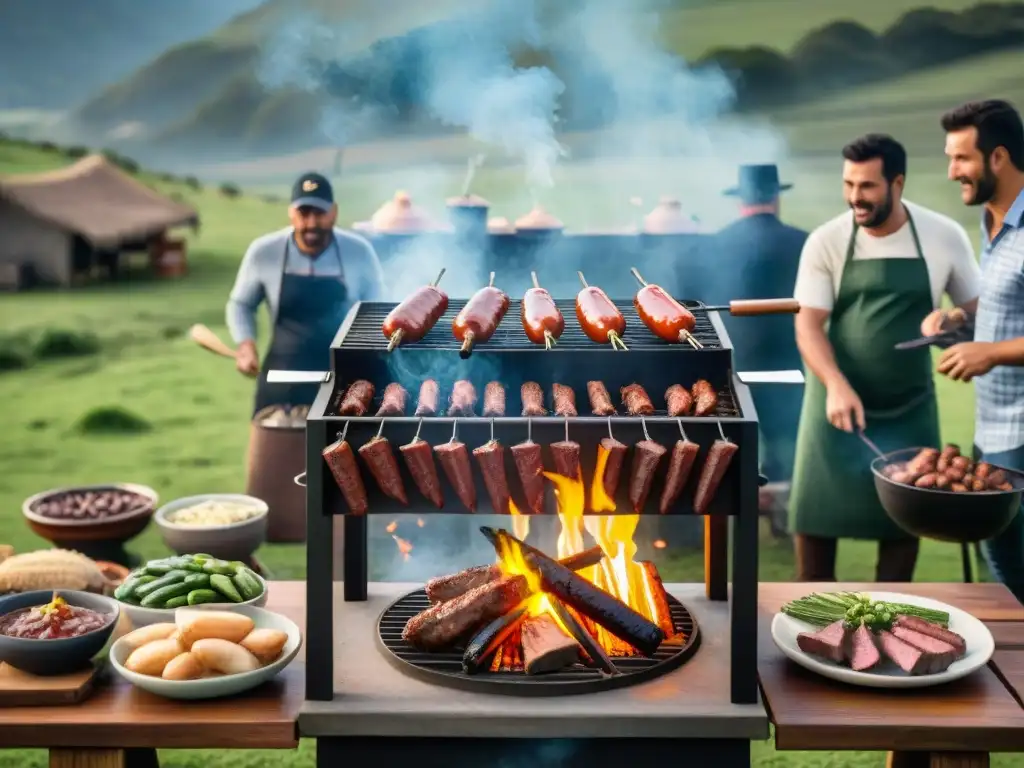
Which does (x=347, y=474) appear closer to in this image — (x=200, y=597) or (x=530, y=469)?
(x=530, y=469)

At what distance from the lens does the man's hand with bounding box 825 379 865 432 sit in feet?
17.7

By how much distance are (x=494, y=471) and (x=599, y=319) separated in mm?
651

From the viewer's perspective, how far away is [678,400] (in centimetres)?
324

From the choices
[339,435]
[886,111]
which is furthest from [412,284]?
[886,111]

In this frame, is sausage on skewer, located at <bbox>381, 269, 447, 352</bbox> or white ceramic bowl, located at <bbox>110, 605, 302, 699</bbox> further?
sausage on skewer, located at <bbox>381, 269, 447, 352</bbox>

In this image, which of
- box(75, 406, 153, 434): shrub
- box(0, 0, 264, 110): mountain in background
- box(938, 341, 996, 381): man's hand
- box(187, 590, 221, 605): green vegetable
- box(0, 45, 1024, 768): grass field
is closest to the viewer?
box(187, 590, 221, 605): green vegetable

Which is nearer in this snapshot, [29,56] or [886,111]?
[886,111]

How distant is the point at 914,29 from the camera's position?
13.6 metres

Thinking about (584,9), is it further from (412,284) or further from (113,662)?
(113,662)

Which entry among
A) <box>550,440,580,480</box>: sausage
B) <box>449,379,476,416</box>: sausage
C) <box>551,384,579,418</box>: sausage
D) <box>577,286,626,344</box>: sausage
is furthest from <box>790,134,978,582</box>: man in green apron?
<box>550,440,580,480</box>: sausage

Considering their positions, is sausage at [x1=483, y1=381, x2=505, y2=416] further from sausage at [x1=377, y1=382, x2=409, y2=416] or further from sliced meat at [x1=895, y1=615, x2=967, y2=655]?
sliced meat at [x1=895, y1=615, x2=967, y2=655]

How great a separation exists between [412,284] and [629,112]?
7.36 m

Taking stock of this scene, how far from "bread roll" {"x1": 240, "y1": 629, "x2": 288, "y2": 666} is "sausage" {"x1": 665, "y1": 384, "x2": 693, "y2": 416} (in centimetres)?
125

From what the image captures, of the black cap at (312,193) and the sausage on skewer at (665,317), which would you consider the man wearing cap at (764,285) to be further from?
the sausage on skewer at (665,317)
